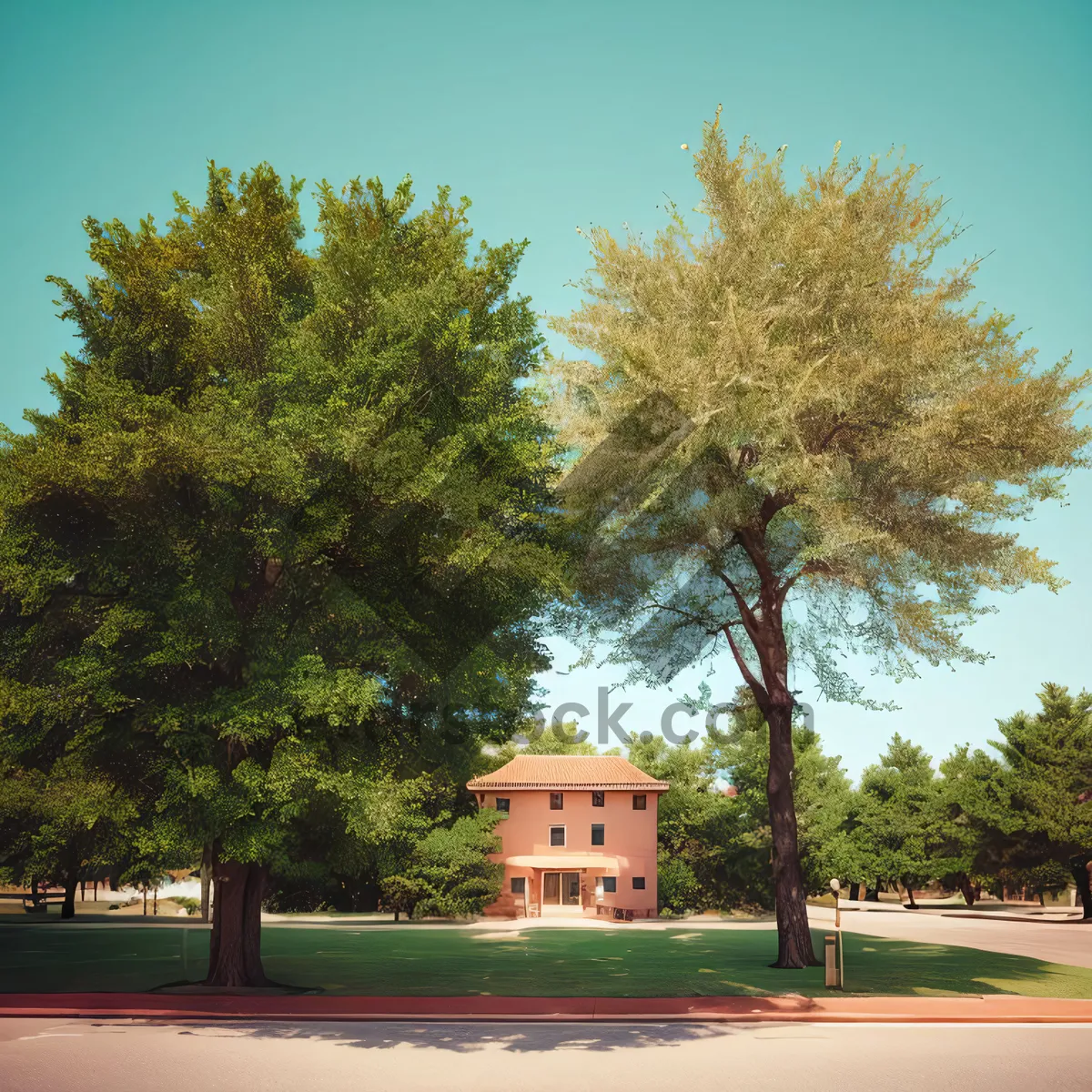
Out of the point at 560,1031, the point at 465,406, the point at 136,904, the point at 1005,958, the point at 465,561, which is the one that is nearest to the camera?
the point at 560,1031

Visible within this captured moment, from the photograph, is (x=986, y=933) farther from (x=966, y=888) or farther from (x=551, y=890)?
(x=966, y=888)

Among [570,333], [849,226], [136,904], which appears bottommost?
[136,904]

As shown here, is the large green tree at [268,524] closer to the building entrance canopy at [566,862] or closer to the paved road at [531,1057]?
the paved road at [531,1057]

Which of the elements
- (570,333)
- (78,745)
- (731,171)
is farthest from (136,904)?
(731,171)

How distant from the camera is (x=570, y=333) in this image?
872 inches

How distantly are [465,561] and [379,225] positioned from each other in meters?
7.09

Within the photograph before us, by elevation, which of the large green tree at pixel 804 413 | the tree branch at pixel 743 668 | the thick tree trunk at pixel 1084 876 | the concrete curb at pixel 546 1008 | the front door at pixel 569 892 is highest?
the large green tree at pixel 804 413

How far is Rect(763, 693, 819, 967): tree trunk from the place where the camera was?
2275cm

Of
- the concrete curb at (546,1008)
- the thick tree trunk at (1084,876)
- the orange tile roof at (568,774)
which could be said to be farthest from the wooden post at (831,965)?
the thick tree trunk at (1084,876)

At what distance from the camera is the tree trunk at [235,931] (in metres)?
19.4

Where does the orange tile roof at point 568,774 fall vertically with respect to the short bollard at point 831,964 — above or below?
above

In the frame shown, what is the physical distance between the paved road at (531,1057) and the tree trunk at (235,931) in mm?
3682

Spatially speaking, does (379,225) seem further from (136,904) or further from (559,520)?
(136,904)

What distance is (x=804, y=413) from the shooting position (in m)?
20.2
